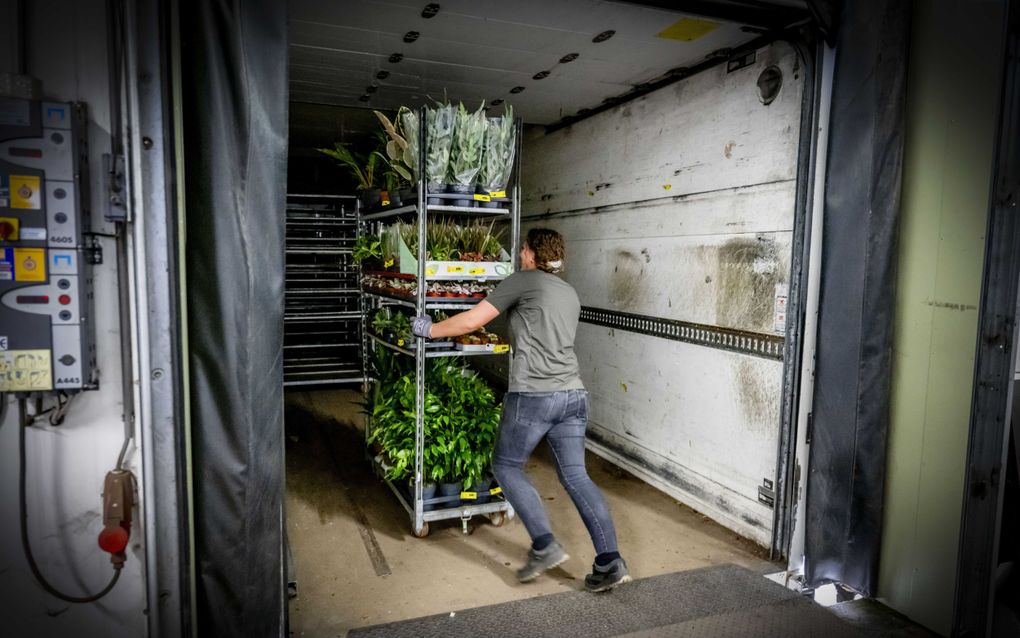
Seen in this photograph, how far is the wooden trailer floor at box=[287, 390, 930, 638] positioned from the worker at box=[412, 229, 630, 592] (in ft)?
0.90

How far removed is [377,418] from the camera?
428 cm

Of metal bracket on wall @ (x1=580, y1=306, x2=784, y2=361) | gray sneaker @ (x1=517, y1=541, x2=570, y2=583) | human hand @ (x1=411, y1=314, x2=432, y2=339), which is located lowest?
gray sneaker @ (x1=517, y1=541, x2=570, y2=583)

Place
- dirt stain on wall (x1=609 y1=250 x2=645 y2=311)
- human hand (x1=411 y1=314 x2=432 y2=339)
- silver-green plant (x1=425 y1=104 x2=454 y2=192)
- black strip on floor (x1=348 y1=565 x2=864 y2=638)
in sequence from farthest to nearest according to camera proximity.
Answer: dirt stain on wall (x1=609 y1=250 x2=645 y2=311) < silver-green plant (x1=425 y1=104 x2=454 y2=192) < human hand (x1=411 y1=314 x2=432 y2=339) < black strip on floor (x1=348 y1=565 x2=864 y2=638)

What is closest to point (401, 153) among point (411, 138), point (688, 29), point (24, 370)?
point (411, 138)

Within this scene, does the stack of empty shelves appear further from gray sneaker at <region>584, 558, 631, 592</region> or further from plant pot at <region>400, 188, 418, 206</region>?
gray sneaker at <region>584, 558, 631, 592</region>

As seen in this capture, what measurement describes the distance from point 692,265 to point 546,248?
56.5 inches

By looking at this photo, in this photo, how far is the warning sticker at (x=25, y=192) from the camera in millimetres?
1839

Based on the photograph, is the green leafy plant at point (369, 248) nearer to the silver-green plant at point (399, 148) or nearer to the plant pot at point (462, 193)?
the silver-green plant at point (399, 148)

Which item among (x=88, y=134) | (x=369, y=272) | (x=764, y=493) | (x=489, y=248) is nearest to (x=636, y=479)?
(x=764, y=493)

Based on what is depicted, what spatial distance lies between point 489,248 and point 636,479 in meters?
2.16

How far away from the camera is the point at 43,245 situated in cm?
188

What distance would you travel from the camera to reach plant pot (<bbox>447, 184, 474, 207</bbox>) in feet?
11.9

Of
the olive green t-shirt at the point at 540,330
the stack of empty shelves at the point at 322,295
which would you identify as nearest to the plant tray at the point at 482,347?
the olive green t-shirt at the point at 540,330

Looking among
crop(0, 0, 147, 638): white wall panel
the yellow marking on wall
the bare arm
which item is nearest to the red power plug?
crop(0, 0, 147, 638): white wall panel
